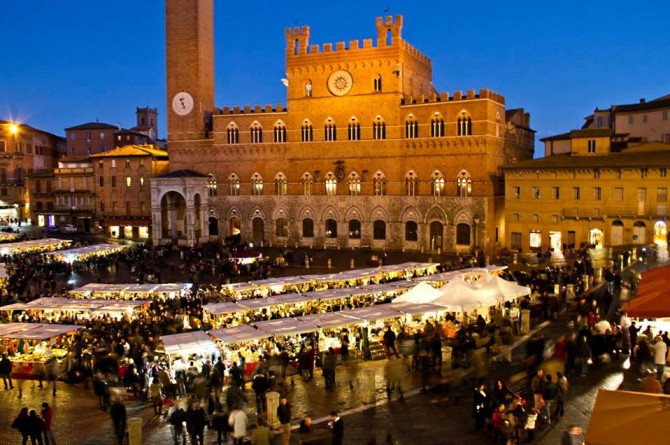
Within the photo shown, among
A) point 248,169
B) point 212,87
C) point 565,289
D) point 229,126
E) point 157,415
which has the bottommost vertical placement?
point 157,415

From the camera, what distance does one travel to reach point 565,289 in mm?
24219

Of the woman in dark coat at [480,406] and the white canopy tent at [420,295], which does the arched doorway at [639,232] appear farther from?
the woman in dark coat at [480,406]

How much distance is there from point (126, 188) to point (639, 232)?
43.8 m

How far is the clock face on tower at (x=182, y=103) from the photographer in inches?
2146

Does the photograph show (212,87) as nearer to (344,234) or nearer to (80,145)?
(344,234)

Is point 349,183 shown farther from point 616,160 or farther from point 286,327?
point 286,327

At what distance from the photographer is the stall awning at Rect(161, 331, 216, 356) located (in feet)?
55.8

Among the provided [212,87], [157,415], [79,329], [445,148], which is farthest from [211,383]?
[212,87]

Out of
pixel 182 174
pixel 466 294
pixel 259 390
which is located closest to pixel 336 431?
pixel 259 390

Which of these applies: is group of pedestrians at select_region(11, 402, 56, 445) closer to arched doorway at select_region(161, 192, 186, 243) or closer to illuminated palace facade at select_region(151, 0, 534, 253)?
illuminated palace facade at select_region(151, 0, 534, 253)

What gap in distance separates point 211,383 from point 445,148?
34.0m

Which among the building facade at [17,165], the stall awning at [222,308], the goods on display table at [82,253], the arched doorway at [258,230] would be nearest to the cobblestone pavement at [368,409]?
the stall awning at [222,308]

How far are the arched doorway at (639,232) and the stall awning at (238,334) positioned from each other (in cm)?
2883

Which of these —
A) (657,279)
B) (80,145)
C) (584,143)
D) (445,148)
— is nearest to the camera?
(657,279)
